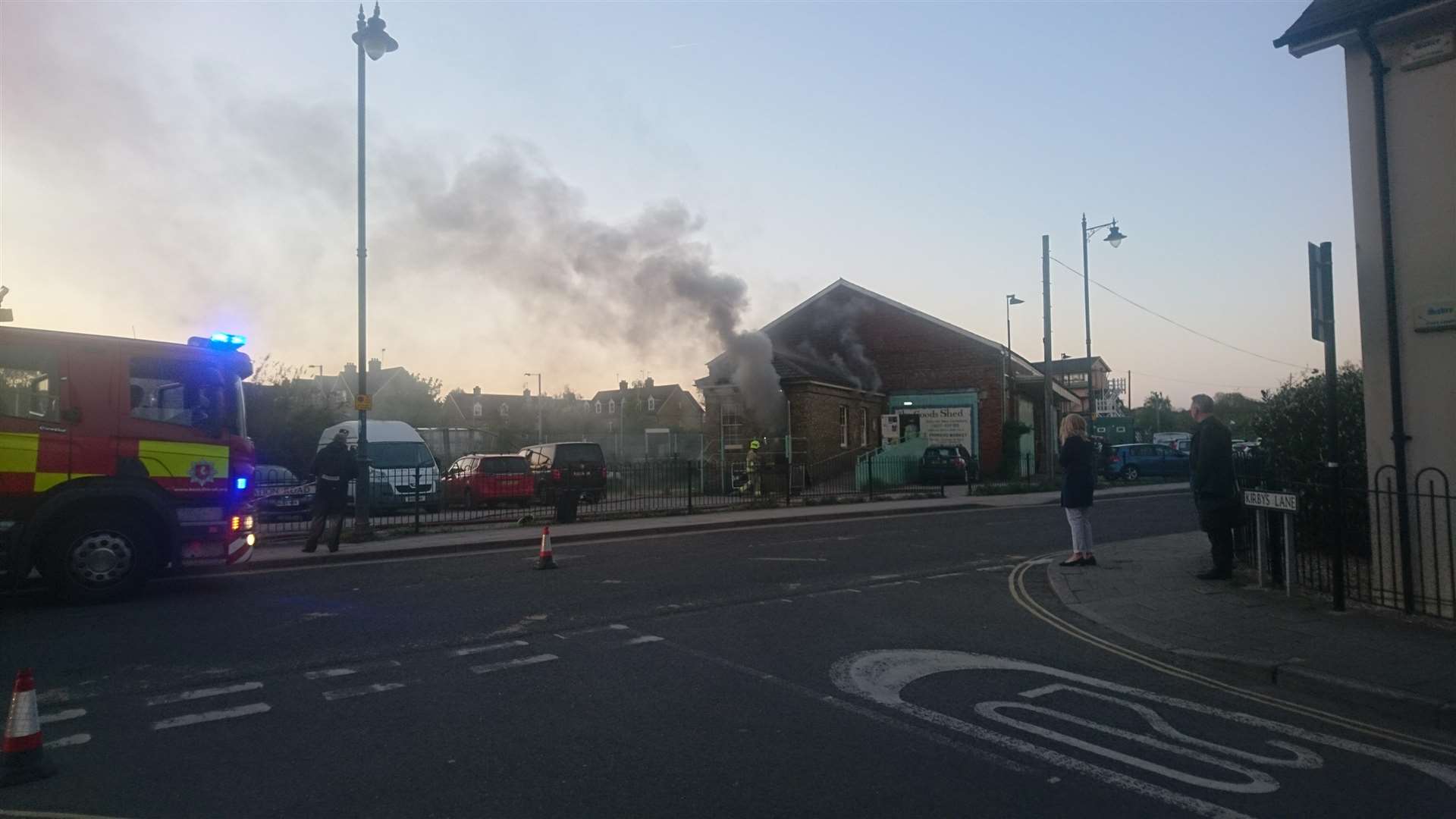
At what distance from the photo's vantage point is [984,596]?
9.16 metres

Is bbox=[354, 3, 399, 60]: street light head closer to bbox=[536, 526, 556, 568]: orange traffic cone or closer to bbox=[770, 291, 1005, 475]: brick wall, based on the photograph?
bbox=[536, 526, 556, 568]: orange traffic cone

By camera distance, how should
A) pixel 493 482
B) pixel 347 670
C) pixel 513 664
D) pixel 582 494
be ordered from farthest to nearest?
pixel 493 482, pixel 582 494, pixel 513 664, pixel 347 670

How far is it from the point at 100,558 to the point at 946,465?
77.9ft

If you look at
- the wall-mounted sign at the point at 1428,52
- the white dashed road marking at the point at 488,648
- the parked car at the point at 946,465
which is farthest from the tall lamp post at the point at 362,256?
the parked car at the point at 946,465

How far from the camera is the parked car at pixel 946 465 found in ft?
92.7

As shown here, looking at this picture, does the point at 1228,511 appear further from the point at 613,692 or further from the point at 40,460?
the point at 40,460

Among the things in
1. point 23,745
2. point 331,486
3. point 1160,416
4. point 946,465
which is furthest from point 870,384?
point 1160,416

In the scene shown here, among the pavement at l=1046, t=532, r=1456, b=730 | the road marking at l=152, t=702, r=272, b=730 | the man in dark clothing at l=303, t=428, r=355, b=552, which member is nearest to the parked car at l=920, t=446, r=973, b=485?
the pavement at l=1046, t=532, r=1456, b=730

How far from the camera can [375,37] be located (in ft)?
46.3

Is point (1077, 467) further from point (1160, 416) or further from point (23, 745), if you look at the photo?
point (1160, 416)

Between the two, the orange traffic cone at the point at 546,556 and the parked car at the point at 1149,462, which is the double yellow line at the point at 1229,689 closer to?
the orange traffic cone at the point at 546,556

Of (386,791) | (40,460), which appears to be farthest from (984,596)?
(40,460)

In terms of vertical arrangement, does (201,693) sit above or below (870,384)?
below

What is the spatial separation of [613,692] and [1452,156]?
751cm
